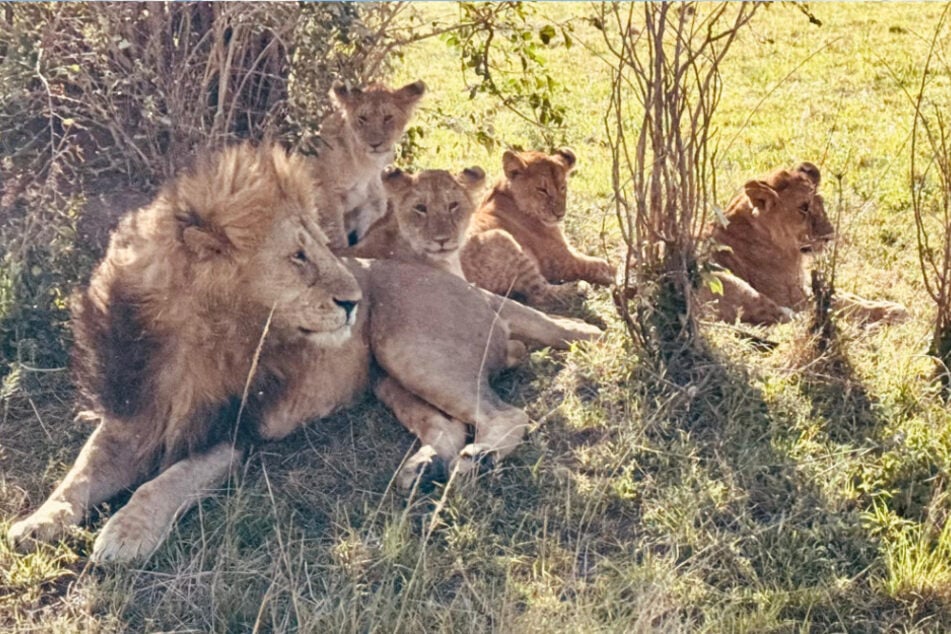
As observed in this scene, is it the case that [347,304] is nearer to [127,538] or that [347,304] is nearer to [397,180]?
[127,538]

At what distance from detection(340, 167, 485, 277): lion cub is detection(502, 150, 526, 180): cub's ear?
2.24 ft

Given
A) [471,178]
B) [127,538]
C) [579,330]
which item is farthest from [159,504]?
[471,178]

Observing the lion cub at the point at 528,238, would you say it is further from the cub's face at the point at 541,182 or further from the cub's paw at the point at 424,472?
the cub's paw at the point at 424,472

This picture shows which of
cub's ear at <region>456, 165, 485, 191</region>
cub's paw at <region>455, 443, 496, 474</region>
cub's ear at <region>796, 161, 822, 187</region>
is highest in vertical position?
cub's ear at <region>796, 161, 822, 187</region>

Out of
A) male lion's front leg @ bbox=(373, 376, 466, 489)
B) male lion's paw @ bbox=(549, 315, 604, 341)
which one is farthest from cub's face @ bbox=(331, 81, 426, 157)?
male lion's front leg @ bbox=(373, 376, 466, 489)

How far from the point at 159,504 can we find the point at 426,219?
1.91m

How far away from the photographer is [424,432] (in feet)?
14.2

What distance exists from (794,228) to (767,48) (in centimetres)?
544

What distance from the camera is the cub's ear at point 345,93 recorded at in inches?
240

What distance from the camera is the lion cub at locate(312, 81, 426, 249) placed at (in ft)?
20.1

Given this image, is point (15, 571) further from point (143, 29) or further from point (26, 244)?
point (143, 29)

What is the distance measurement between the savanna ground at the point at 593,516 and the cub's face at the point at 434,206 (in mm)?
722

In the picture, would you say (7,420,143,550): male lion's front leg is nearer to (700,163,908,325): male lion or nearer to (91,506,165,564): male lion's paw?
(91,506,165,564): male lion's paw

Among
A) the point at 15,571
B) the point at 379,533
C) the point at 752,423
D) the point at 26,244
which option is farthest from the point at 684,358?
the point at 26,244
